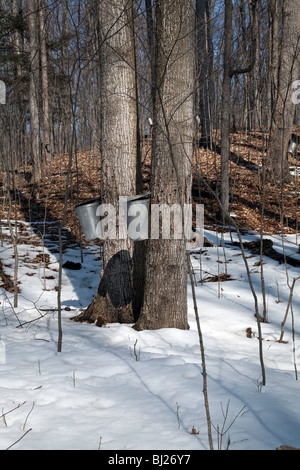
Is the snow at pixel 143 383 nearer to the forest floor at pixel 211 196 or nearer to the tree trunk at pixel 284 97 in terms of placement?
the forest floor at pixel 211 196

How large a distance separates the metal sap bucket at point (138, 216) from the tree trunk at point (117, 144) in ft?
1.22

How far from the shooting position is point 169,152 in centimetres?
337

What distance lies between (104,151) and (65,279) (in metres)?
2.26

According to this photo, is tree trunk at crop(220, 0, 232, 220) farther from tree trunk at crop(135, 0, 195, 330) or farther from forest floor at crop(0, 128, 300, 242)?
tree trunk at crop(135, 0, 195, 330)

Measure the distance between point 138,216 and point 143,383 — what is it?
1.51m

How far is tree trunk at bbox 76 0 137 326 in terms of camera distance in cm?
396

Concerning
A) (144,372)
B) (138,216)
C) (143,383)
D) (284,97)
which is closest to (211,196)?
(284,97)

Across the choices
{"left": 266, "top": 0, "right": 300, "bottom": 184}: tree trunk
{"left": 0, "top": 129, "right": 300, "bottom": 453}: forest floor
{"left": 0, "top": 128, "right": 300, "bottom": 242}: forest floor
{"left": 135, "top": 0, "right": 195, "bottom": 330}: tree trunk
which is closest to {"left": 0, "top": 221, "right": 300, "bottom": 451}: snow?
{"left": 0, "top": 129, "right": 300, "bottom": 453}: forest floor

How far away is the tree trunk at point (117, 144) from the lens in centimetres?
396

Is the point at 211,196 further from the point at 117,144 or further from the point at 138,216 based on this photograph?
the point at 138,216

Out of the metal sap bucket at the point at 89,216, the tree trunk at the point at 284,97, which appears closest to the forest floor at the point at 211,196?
the tree trunk at the point at 284,97

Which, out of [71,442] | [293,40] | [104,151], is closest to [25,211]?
[104,151]

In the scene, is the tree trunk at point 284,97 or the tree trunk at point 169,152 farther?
the tree trunk at point 284,97

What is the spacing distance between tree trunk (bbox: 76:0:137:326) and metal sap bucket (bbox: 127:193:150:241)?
0.37 metres
